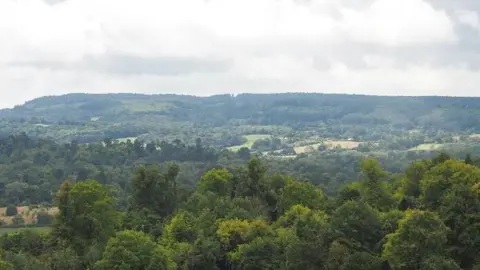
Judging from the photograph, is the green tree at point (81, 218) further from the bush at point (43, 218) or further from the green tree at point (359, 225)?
the bush at point (43, 218)

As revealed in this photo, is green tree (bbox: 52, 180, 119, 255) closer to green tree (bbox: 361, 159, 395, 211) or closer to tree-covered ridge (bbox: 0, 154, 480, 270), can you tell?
tree-covered ridge (bbox: 0, 154, 480, 270)

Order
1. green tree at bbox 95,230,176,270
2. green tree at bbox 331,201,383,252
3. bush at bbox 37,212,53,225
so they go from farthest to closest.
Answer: bush at bbox 37,212,53,225, green tree at bbox 331,201,383,252, green tree at bbox 95,230,176,270

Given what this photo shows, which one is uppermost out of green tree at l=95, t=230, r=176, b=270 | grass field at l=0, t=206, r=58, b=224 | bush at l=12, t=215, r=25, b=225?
green tree at l=95, t=230, r=176, b=270

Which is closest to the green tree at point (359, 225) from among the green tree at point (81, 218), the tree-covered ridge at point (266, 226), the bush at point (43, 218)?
the tree-covered ridge at point (266, 226)

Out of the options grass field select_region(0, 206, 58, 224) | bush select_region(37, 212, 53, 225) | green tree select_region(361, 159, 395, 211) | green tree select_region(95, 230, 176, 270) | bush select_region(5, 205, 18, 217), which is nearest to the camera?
green tree select_region(95, 230, 176, 270)

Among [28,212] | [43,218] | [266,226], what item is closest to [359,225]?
[266,226]

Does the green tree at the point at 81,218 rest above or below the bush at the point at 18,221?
above

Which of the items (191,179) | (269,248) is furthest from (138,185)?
(191,179)

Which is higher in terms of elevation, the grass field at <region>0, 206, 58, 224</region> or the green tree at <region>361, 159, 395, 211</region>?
the green tree at <region>361, 159, 395, 211</region>

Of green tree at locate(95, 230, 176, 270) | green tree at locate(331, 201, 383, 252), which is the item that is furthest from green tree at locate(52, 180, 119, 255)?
green tree at locate(331, 201, 383, 252)
